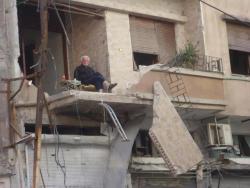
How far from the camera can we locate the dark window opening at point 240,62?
17297 mm

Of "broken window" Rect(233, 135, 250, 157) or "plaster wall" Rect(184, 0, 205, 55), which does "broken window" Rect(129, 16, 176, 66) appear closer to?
"plaster wall" Rect(184, 0, 205, 55)

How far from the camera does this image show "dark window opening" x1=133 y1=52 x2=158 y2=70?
1544 centimetres

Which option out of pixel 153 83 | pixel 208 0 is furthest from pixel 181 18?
pixel 153 83

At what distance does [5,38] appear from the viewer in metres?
12.9

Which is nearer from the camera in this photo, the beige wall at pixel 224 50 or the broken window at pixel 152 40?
the broken window at pixel 152 40

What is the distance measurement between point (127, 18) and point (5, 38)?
10.5 feet

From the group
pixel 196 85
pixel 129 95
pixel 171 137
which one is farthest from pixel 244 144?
pixel 129 95

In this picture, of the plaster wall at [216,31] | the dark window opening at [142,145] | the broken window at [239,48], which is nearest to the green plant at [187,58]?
the plaster wall at [216,31]

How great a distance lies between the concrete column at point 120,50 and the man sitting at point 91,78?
670 millimetres

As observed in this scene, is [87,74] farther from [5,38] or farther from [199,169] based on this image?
[199,169]

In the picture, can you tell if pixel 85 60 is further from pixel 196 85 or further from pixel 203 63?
pixel 203 63

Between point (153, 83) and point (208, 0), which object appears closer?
point (153, 83)

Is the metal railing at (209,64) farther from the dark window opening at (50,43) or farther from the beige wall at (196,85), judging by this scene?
the dark window opening at (50,43)

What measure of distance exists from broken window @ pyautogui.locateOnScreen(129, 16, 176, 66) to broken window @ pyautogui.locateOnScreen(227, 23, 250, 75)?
1632 millimetres
